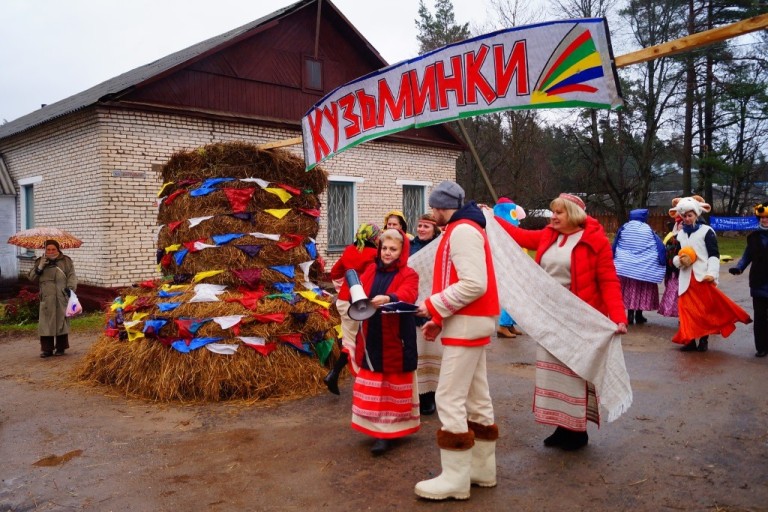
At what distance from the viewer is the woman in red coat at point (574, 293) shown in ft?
13.8

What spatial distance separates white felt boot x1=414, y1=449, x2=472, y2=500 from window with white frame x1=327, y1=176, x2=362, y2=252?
1219 centimetres

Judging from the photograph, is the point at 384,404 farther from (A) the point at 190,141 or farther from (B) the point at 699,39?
(A) the point at 190,141

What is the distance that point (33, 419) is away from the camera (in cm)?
541

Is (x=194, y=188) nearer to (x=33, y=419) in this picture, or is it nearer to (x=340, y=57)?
(x=33, y=419)

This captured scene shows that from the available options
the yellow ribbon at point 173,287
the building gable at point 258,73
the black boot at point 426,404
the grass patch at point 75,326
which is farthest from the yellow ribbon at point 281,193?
the building gable at point 258,73

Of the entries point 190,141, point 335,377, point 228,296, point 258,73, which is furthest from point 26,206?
point 335,377

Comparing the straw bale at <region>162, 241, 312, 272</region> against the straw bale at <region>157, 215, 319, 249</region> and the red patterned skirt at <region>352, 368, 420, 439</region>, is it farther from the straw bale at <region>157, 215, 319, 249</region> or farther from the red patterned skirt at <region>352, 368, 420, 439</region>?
the red patterned skirt at <region>352, 368, 420, 439</region>

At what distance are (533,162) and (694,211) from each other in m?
26.6

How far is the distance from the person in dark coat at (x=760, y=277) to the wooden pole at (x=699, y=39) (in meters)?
3.92

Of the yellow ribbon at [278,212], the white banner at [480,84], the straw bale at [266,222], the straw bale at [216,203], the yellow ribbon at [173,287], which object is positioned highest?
the white banner at [480,84]

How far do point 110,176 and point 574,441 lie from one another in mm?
10561

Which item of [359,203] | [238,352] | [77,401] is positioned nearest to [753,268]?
[238,352]

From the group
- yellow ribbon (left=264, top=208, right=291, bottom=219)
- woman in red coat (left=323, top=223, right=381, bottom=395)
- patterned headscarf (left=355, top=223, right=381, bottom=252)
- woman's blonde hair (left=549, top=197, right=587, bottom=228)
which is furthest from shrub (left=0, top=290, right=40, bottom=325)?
woman's blonde hair (left=549, top=197, right=587, bottom=228)

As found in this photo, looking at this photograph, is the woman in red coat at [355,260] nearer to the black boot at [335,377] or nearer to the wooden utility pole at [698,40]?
the black boot at [335,377]
